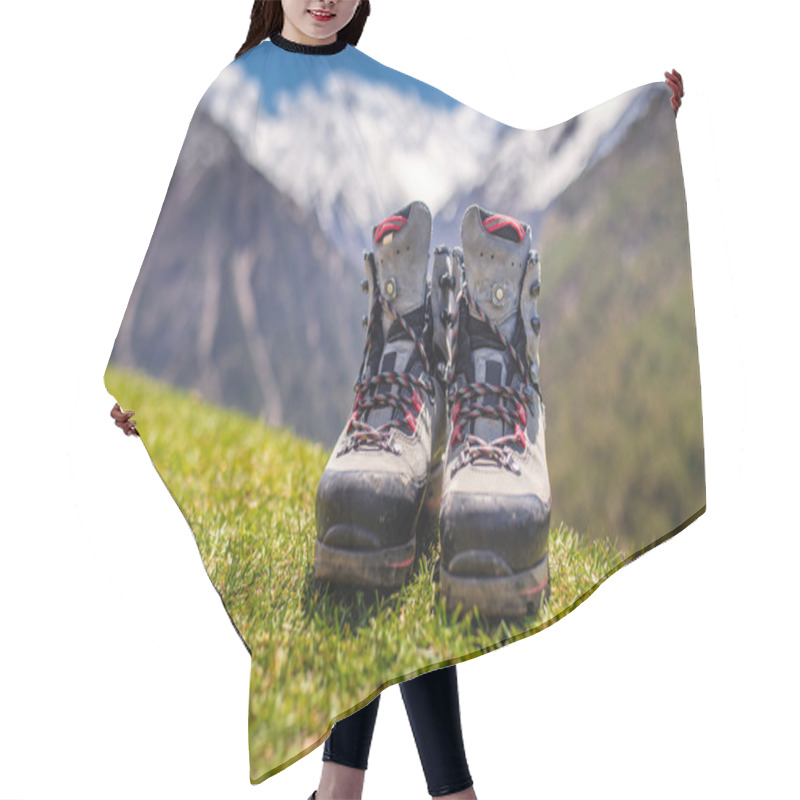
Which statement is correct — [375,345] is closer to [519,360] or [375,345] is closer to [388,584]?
[519,360]

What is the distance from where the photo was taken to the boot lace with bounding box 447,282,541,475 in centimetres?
254

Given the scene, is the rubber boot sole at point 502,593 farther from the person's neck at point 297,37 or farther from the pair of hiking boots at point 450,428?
the person's neck at point 297,37

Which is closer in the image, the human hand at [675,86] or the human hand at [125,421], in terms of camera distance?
the human hand at [125,421]

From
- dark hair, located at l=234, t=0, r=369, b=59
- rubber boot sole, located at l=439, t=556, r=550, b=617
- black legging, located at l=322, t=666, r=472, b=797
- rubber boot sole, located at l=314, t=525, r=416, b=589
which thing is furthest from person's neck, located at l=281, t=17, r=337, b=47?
black legging, located at l=322, t=666, r=472, b=797

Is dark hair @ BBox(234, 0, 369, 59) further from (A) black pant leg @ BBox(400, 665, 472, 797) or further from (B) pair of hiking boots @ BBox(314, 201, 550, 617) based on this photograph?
(A) black pant leg @ BBox(400, 665, 472, 797)

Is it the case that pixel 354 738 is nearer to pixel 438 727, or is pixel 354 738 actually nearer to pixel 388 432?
pixel 438 727

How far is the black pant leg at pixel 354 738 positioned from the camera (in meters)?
2.76

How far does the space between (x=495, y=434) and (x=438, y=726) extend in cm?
63

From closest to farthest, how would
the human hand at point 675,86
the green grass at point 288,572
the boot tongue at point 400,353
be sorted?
the green grass at point 288,572 → the boot tongue at point 400,353 → the human hand at point 675,86

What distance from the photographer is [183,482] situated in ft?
8.27

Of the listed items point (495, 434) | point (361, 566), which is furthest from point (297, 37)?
point (361, 566)

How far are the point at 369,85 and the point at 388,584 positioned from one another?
39.8 inches

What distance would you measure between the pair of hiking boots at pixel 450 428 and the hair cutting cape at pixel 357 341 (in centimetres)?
1

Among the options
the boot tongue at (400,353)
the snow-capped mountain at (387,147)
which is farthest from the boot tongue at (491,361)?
the snow-capped mountain at (387,147)
